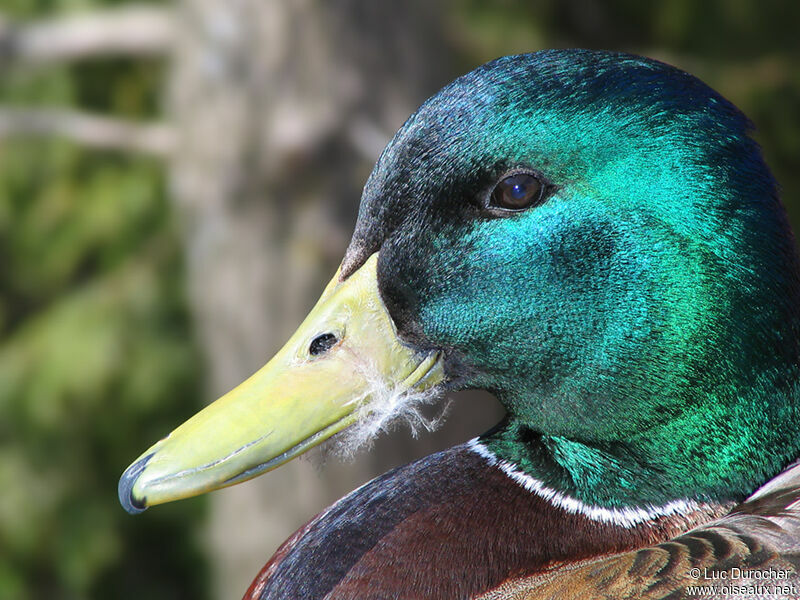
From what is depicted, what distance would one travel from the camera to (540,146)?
126 centimetres

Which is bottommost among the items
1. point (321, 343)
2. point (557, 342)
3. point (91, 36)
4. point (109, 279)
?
point (557, 342)

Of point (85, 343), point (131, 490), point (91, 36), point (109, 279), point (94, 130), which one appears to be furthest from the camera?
point (109, 279)

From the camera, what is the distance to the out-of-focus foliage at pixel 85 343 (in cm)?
454

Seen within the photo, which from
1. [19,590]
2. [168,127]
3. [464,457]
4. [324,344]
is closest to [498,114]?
[324,344]

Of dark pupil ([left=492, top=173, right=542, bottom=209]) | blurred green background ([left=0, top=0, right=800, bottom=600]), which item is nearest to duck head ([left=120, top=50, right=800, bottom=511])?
dark pupil ([left=492, top=173, right=542, bottom=209])

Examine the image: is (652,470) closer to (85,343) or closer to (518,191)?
(518,191)

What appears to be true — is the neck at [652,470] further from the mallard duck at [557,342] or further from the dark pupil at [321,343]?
the dark pupil at [321,343]

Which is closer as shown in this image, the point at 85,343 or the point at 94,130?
the point at 94,130

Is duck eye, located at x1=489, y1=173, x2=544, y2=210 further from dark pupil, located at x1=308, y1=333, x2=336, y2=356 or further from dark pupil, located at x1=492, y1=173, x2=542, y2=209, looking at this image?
dark pupil, located at x1=308, y1=333, x2=336, y2=356

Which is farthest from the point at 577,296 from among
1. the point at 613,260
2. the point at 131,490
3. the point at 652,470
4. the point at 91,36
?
the point at 91,36

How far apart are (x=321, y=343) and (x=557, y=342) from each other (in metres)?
0.32

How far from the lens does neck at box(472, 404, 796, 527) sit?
1288 mm

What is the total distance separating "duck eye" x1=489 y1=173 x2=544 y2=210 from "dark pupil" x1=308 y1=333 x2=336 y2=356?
0.30 metres

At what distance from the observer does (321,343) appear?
1360mm
